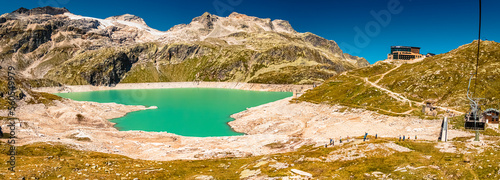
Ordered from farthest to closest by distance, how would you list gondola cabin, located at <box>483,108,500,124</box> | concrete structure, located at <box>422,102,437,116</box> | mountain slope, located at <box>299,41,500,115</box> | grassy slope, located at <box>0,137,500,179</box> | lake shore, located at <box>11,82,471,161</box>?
mountain slope, located at <box>299,41,500,115</box>, concrete structure, located at <box>422,102,437,116</box>, gondola cabin, located at <box>483,108,500,124</box>, lake shore, located at <box>11,82,471,161</box>, grassy slope, located at <box>0,137,500,179</box>

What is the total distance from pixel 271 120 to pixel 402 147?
53296 mm

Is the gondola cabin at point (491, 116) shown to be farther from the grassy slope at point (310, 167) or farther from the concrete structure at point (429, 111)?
the grassy slope at point (310, 167)

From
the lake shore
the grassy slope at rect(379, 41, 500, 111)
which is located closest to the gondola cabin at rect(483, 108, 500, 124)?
the lake shore

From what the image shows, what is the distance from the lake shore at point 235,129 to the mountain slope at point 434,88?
379 inches

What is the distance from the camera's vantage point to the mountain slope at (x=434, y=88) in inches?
3142

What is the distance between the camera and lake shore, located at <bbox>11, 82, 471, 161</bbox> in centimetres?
5425

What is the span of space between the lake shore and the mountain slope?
962cm

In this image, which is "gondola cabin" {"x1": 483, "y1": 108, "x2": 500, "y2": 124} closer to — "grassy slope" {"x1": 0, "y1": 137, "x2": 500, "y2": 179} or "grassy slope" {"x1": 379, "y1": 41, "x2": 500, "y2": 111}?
"grassy slope" {"x1": 379, "y1": 41, "x2": 500, "y2": 111}

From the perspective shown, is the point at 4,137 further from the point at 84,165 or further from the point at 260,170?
the point at 260,170

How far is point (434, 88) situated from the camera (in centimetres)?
9194

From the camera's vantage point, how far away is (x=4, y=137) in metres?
53.5

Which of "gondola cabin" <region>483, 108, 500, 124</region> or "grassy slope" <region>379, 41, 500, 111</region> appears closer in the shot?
"gondola cabin" <region>483, 108, 500, 124</region>

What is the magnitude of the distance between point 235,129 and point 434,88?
235 ft

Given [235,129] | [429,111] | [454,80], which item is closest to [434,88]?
[454,80]
